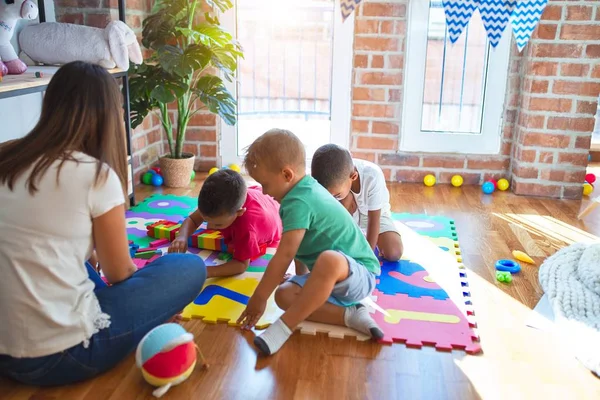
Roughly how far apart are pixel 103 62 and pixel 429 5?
1.78m

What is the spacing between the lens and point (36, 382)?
1469 millimetres

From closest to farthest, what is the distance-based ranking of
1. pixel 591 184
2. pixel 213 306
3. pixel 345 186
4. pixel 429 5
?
1. pixel 213 306
2. pixel 345 186
3. pixel 429 5
4. pixel 591 184

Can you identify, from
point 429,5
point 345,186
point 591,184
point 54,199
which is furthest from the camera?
point 591,184

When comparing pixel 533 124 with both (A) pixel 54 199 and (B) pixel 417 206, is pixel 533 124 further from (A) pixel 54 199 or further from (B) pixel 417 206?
(A) pixel 54 199

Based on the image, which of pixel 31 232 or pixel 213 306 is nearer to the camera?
pixel 31 232

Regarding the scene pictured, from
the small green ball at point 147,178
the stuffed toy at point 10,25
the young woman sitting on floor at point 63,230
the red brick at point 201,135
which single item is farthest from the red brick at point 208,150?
the young woman sitting on floor at point 63,230

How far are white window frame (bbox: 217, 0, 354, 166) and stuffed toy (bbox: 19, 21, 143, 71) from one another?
1.07 metres

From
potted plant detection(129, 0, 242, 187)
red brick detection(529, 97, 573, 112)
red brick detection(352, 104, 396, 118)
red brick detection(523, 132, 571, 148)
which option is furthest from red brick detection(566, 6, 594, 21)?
potted plant detection(129, 0, 242, 187)

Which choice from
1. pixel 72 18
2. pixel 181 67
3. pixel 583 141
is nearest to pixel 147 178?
pixel 181 67

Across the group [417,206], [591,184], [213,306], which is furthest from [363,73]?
[213,306]

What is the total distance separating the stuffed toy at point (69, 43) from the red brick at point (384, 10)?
4.59 feet

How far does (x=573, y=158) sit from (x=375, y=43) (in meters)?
1.23

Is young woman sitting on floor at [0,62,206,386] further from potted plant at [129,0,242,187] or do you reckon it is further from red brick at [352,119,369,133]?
red brick at [352,119,369,133]

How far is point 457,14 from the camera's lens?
3.12 m
